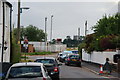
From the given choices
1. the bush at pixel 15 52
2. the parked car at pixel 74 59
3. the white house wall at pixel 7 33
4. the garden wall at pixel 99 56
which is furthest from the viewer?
the parked car at pixel 74 59

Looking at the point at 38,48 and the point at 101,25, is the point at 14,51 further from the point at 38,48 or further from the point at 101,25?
the point at 38,48

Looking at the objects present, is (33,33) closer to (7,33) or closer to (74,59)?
(74,59)

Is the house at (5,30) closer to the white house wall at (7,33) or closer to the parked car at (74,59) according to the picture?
the white house wall at (7,33)

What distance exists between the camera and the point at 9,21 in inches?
1211

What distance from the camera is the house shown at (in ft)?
89.6

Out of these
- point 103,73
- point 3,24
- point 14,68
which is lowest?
point 103,73

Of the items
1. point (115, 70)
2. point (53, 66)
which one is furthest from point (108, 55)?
point (53, 66)

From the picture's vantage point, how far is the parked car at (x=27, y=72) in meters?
11.2

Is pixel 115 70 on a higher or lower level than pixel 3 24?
lower

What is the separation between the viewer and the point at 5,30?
29.1 meters

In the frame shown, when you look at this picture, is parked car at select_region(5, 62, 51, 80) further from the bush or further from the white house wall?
the bush

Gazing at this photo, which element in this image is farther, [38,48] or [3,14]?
[38,48]

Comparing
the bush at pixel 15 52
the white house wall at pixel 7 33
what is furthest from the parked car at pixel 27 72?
the bush at pixel 15 52

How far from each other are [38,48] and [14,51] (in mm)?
62633
